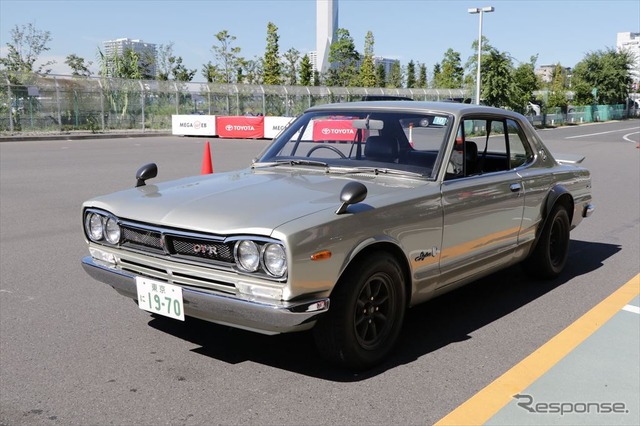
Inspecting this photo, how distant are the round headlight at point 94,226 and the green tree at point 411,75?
303 ft

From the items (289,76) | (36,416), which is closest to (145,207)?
(36,416)

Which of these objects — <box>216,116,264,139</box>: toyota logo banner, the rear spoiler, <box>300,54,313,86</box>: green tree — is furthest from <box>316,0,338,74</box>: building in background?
the rear spoiler

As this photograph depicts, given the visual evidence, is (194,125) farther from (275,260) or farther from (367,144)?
(275,260)

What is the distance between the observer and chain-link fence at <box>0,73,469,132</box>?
99.7 ft

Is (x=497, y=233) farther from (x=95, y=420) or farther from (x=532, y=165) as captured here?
(x=95, y=420)

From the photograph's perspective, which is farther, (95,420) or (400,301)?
(400,301)

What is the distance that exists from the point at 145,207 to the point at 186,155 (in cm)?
1625

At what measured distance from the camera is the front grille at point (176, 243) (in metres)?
3.37

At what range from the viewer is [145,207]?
372cm

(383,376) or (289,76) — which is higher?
(289,76)

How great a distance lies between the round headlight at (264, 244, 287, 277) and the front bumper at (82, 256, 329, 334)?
16 cm

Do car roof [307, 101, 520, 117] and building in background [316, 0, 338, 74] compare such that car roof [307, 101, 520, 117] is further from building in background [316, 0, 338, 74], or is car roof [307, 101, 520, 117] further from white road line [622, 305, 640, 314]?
building in background [316, 0, 338, 74]

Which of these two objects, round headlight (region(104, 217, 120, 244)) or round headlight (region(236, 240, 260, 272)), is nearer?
round headlight (region(236, 240, 260, 272))

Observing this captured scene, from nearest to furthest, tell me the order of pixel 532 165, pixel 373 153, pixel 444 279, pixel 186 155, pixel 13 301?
pixel 444 279, pixel 373 153, pixel 13 301, pixel 532 165, pixel 186 155
